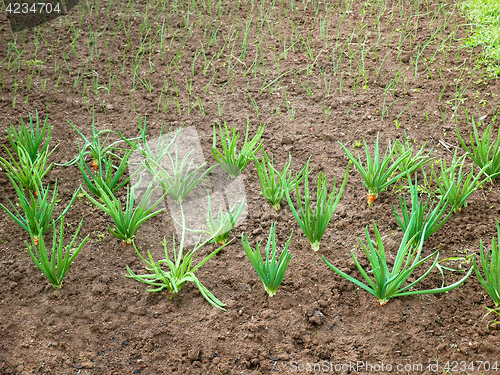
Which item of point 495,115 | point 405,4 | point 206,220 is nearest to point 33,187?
point 206,220

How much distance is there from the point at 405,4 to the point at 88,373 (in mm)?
3991

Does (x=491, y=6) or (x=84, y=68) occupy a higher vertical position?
(x=491, y=6)

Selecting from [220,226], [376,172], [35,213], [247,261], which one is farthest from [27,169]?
[376,172]

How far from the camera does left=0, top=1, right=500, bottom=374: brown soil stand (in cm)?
187

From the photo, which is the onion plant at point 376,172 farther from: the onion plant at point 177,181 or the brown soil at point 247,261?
the onion plant at point 177,181

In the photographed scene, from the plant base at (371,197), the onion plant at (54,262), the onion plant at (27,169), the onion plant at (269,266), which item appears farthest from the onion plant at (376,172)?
the onion plant at (27,169)

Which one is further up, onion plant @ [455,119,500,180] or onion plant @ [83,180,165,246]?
onion plant @ [455,119,500,180]

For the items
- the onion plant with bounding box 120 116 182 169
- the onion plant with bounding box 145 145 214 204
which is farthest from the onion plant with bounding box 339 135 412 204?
the onion plant with bounding box 120 116 182 169

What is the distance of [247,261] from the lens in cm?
225

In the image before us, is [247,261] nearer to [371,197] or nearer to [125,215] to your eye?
[125,215]

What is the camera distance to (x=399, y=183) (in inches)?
103

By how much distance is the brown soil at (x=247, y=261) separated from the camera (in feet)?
6.12

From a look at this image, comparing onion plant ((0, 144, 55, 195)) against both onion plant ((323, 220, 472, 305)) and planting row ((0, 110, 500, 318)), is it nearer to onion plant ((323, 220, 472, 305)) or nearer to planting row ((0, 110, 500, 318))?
planting row ((0, 110, 500, 318))

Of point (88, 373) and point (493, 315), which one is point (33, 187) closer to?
point (88, 373)
